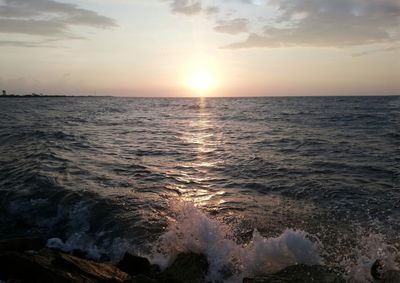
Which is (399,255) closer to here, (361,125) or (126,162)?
(126,162)

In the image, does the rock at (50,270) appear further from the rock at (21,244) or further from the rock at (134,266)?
the rock at (21,244)

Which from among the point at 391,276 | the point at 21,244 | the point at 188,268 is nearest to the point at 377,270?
the point at 391,276

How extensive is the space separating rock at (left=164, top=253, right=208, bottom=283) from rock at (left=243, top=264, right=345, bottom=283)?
1.08m

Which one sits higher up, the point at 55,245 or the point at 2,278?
the point at 2,278

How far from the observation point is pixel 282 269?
7.07 metres

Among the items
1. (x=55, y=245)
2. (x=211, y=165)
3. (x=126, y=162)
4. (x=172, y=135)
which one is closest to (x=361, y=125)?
(x=172, y=135)

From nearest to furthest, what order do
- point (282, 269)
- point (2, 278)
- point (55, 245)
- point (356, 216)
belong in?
point (2, 278), point (282, 269), point (55, 245), point (356, 216)

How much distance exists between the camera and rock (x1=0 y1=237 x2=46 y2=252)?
8039 millimetres

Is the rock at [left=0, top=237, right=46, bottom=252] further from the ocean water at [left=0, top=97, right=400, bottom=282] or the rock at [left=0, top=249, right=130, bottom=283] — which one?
the rock at [left=0, top=249, right=130, bottom=283]

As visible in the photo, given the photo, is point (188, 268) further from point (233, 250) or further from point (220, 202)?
point (220, 202)

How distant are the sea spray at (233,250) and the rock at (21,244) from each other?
2514 mm

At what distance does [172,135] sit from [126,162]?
12317 mm

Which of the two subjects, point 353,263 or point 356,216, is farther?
point 356,216

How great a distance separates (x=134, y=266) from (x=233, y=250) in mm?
2032
